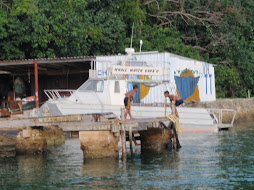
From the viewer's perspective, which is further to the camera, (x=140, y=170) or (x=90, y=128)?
(x=90, y=128)

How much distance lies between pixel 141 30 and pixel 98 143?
960 inches

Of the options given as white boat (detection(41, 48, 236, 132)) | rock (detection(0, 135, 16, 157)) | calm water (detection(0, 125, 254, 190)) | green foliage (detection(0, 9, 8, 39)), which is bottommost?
calm water (detection(0, 125, 254, 190))

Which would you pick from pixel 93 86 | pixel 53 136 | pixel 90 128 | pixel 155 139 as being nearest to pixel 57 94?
pixel 93 86

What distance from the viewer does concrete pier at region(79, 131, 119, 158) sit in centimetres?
1734

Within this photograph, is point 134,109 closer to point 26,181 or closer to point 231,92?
point 26,181

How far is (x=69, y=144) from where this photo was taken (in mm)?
23531

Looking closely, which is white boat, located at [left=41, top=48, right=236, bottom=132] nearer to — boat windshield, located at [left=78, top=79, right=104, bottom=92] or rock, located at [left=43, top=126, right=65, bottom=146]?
boat windshield, located at [left=78, top=79, right=104, bottom=92]

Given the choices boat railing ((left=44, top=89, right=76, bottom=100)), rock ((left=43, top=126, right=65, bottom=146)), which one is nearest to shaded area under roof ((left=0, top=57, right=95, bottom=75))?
boat railing ((left=44, top=89, right=76, bottom=100))

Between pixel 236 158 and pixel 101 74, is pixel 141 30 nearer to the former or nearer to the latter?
pixel 101 74

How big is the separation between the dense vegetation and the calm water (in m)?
12.6

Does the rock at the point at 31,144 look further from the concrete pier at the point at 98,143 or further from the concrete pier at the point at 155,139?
the concrete pier at the point at 155,139

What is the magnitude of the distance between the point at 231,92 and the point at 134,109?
20491 mm

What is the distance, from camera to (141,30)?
4084 centimetres

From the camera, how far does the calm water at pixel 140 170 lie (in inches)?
568
